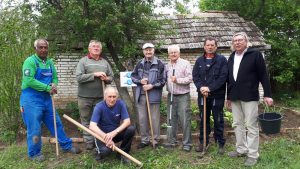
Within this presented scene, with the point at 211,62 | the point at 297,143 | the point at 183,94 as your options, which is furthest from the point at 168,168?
the point at 297,143

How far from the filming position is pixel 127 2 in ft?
21.2

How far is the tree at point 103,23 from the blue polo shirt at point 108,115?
1.54 meters

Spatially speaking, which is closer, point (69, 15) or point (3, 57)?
point (69, 15)

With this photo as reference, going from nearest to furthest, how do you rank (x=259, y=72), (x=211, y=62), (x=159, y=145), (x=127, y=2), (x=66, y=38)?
(x=259, y=72) < (x=211, y=62) < (x=159, y=145) < (x=127, y=2) < (x=66, y=38)

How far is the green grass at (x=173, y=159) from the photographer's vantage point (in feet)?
17.0

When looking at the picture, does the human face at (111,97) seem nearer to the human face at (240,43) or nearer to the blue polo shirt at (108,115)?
the blue polo shirt at (108,115)

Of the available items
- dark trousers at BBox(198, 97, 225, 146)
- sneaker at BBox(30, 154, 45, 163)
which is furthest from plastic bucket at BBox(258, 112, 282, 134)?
sneaker at BBox(30, 154, 45, 163)

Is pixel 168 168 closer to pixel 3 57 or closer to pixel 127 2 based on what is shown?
pixel 127 2

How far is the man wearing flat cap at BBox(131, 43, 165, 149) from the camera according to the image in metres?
5.73

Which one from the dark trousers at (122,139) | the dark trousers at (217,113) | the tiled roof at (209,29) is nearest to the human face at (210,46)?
the dark trousers at (217,113)

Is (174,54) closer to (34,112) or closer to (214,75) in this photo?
(214,75)

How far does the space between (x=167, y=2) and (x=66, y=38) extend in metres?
2.20

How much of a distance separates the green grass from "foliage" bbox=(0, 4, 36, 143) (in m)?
1.10

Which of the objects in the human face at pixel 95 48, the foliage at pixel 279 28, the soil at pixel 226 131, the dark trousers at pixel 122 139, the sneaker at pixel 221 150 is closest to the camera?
the dark trousers at pixel 122 139
